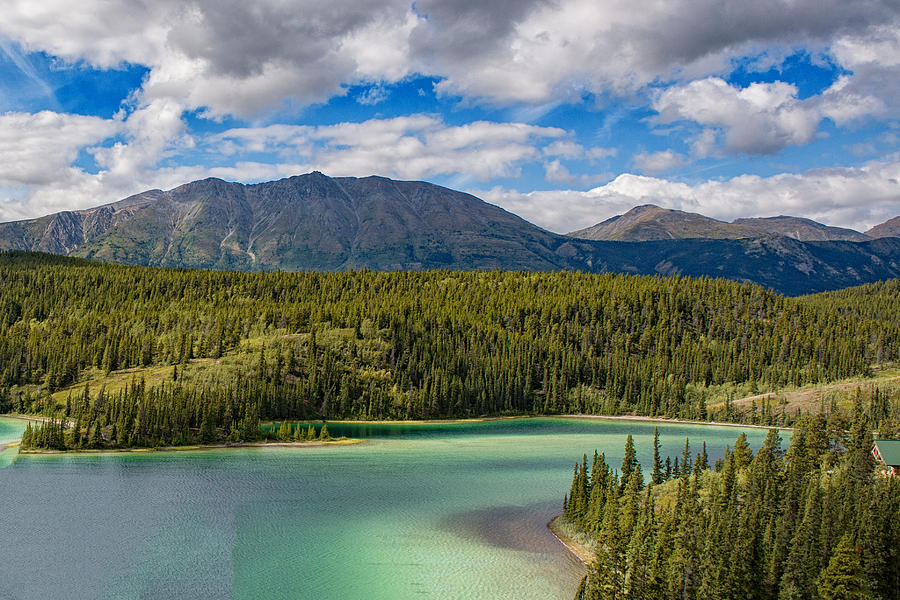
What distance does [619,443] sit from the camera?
134250mm

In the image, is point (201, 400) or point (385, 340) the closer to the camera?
point (201, 400)

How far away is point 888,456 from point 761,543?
29020mm

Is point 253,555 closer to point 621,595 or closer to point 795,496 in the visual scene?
point 621,595

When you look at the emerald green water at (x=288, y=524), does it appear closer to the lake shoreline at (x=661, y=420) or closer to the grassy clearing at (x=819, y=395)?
the lake shoreline at (x=661, y=420)

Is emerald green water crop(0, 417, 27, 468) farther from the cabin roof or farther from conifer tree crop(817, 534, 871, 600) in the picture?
the cabin roof

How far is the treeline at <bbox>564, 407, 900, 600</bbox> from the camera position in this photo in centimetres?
4700

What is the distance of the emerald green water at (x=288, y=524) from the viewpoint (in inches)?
2194

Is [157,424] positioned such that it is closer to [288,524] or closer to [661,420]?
[288,524]

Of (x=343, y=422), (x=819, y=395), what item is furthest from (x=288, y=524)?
(x=819, y=395)

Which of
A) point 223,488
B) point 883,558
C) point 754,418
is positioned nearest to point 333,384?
point 223,488

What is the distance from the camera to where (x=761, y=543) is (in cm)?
5072

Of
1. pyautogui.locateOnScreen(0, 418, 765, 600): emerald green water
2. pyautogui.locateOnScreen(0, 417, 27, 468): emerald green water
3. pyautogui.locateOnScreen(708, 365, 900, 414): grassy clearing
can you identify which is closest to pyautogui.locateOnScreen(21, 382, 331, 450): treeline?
pyautogui.locateOnScreen(0, 417, 27, 468): emerald green water

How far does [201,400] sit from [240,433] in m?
11.4

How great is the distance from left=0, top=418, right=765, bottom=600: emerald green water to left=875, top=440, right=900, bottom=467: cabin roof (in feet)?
111
